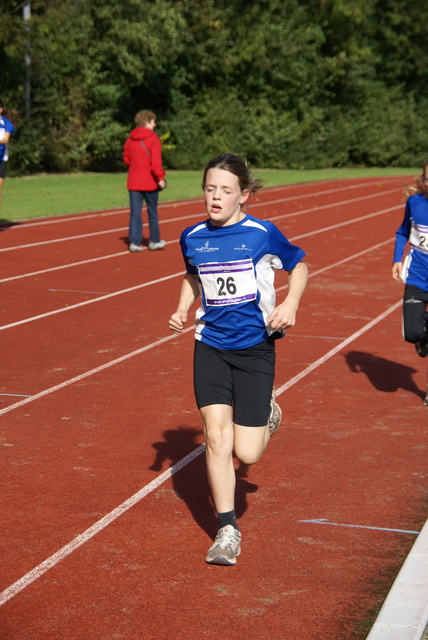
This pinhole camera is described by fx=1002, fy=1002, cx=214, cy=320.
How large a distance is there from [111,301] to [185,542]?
24.1ft

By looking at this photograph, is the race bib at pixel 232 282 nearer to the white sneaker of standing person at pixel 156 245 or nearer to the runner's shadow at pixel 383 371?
the runner's shadow at pixel 383 371

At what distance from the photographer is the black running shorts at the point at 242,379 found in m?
4.75

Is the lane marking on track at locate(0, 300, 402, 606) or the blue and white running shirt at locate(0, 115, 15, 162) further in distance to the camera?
the blue and white running shirt at locate(0, 115, 15, 162)

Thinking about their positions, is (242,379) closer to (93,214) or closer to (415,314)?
(415,314)

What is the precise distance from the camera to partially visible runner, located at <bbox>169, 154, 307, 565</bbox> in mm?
4688

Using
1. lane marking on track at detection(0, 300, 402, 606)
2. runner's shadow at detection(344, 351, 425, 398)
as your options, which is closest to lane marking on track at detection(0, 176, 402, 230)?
runner's shadow at detection(344, 351, 425, 398)

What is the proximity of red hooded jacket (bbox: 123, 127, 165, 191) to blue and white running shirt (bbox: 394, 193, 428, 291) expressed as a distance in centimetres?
824

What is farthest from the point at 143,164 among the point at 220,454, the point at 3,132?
the point at 220,454

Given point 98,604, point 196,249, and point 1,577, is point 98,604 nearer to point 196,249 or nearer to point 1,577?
point 1,577

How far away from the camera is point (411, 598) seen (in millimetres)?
4109

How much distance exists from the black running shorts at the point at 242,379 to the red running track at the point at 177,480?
2.13 ft

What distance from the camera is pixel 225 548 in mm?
4523

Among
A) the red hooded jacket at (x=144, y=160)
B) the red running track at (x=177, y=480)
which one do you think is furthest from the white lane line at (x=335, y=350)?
the red hooded jacket at (x=144, y=160)

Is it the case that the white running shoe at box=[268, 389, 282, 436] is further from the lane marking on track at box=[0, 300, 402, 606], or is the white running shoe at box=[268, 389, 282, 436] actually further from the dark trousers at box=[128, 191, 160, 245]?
the dark trousers at box=[128, 191, 160, 245]
